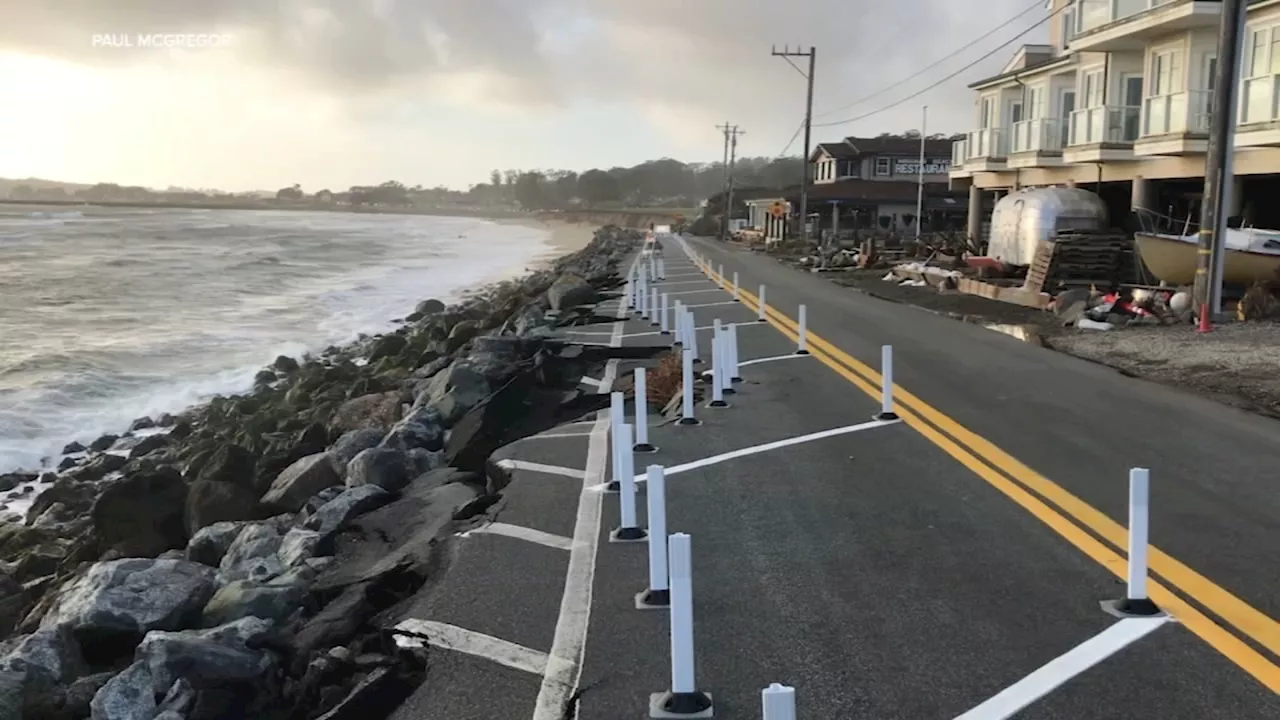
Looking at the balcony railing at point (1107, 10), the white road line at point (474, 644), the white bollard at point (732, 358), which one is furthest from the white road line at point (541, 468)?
the balcony railing at point (1107, 10)


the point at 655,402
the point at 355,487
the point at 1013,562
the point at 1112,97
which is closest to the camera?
the point at 1013,562

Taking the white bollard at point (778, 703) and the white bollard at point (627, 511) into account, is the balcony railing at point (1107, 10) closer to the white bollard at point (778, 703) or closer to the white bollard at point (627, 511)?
the white bollard at point (627, 511)

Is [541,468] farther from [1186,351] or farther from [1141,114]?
[1141,114]

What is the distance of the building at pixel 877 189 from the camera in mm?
69688

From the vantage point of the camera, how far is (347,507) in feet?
27.0

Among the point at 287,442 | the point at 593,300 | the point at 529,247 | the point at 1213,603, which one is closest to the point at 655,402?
the point at 287,442

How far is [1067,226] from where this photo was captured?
27328 mm

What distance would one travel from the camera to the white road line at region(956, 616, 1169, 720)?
175 inches

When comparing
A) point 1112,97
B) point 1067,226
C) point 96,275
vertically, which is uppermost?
point 1112,97

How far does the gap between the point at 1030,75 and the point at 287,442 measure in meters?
29.4

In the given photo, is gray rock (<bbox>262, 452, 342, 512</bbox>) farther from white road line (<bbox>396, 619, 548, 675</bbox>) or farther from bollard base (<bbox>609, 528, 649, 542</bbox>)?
white road line (<bbox>396, 619, 548, 675</bbox>)

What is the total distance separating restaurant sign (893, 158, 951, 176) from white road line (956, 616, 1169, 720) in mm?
72014

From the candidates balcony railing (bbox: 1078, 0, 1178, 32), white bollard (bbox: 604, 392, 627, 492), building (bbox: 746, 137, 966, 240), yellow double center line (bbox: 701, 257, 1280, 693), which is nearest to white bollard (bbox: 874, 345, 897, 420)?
yellow double center line (bbox: 701, 257, 1280, 693)

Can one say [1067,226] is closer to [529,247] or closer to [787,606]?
[787,606]
